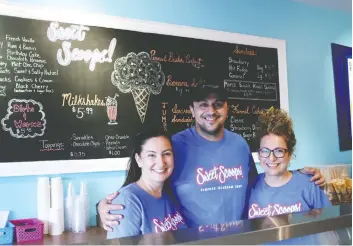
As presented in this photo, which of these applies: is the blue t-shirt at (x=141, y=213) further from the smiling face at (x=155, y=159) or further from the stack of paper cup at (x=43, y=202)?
the stack of paper cup at (x=43, y=202)

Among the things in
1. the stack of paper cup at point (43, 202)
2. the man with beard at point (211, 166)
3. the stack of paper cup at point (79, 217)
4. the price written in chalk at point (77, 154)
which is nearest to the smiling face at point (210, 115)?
the man with beard at point (211, 166)

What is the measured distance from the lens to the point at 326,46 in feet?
8.98

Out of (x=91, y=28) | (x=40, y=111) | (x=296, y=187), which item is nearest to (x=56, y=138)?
(x=40, y=111)

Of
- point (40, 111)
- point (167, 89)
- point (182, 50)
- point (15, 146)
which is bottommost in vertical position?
point (15, 146)

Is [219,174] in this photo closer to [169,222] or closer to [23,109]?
[169,222]

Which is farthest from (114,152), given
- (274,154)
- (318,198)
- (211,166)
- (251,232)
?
(318,198)

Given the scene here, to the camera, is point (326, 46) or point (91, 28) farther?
point (326, 46)

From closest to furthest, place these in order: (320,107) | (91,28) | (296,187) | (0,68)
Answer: (0,68), (91,28), (296,187), (320,107)

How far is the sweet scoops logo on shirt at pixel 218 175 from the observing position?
7.45 feet

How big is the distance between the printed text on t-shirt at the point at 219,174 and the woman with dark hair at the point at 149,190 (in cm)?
18

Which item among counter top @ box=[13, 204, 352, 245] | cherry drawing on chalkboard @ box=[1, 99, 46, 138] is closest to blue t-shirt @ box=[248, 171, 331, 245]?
counter top @ box=[13, 204, 352, 245]

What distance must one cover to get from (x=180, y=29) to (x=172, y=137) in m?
0.59

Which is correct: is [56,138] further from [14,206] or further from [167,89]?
[167,89]

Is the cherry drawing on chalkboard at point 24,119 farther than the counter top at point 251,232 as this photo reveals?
Yes
